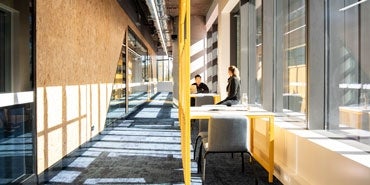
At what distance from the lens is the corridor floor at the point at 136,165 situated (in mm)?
4738

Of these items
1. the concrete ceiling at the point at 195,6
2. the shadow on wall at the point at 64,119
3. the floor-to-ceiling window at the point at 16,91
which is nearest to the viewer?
the floor-to-ceiling window at the point at 16,91

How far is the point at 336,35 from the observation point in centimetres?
416

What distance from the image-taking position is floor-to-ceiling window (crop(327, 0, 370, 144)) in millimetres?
3384

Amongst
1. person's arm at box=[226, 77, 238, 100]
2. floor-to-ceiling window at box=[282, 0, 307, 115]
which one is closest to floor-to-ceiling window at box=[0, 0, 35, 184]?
floor-to-ceiling window at box=[282, 0, 307, 115]

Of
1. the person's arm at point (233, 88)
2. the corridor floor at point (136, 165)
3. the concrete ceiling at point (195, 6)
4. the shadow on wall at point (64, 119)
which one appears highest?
the concrete ceiling at point (195, 6)

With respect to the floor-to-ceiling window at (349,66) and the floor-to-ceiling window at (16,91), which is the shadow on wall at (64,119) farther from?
the floor-to-ceiling window at (349,66)

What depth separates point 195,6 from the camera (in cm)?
1417

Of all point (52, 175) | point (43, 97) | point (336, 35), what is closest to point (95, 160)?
point (52, 175)

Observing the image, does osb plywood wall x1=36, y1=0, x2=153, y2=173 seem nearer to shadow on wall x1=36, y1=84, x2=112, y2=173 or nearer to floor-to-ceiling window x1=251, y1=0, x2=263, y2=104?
shadow on wall x1=36, y1=84, x2=112, y2=173

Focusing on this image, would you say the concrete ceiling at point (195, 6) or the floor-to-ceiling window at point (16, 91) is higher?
the concrete ceiling at point (195, 6)

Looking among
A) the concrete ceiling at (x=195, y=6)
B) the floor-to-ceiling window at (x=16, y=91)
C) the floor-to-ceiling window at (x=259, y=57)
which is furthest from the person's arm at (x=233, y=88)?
the concrete ceiling at (x=195, y=6)

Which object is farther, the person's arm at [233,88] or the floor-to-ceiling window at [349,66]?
the person's arm at [233,88]

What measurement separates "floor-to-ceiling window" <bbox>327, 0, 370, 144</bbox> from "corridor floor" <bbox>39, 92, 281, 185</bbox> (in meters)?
1.20

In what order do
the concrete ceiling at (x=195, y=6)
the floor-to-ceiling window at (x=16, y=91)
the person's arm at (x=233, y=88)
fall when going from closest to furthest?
the floor-to-ceiling window at (x=16, y=91) < the person's arm at (x=233, y=88) < the concrete ceiling at (x=195, y=6)
